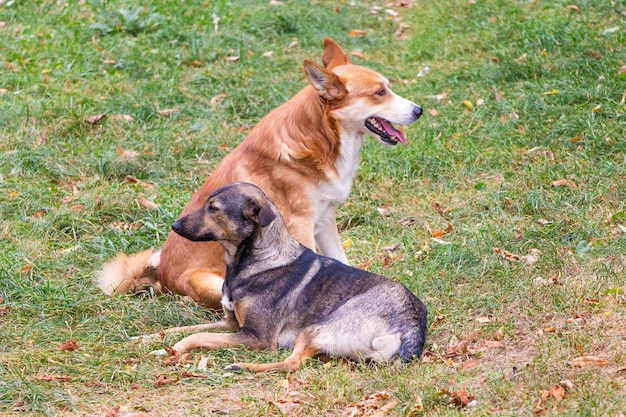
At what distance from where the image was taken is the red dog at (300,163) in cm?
616

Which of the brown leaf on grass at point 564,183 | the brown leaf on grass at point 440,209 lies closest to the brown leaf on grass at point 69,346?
the brown leaf on grass at point 440,209

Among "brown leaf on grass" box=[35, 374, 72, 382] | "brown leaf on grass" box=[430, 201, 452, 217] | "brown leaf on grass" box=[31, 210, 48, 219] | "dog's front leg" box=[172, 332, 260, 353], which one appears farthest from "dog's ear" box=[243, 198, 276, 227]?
"brown leaf on grass" box=[31, 210, 48, 219]

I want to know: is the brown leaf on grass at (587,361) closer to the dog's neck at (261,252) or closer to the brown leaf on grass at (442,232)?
the dog's neck at (261,252)

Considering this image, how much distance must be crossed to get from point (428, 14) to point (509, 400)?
918cm

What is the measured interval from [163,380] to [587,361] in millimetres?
2341

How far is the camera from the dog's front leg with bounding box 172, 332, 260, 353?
5.40 m

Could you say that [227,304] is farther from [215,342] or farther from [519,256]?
[519,256]

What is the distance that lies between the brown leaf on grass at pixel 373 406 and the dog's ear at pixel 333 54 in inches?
114

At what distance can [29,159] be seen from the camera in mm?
8508

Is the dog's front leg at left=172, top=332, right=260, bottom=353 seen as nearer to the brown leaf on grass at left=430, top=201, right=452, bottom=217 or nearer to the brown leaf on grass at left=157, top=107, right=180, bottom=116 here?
the brown leaf on grass at left=430, top=201, right=452, bottom=217

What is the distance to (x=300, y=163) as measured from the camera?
243 inches

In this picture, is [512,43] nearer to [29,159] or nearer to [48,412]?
[29,159]

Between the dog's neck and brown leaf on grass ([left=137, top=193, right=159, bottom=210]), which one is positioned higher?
the dog's neck

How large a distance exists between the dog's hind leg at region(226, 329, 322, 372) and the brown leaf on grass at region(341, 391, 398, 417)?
2.04 ft
